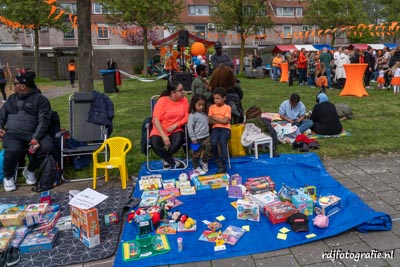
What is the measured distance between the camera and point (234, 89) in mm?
6066

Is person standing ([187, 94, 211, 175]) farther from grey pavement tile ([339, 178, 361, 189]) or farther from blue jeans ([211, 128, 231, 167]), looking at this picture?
grey pavement tile ([339, 178, 361, 189])

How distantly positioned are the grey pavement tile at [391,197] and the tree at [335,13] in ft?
98.7

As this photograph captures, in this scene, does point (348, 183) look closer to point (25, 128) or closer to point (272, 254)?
Result: point (272, 254)

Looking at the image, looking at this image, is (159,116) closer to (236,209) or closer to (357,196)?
(236,209)

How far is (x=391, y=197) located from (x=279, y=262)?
78.0 inches

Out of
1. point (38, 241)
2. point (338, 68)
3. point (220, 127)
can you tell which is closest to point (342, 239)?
point (220, 127)

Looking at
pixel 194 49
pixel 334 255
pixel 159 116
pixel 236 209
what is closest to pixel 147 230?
pixel 236 209

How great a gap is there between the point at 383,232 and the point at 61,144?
4.18 meters

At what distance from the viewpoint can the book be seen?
129 inches

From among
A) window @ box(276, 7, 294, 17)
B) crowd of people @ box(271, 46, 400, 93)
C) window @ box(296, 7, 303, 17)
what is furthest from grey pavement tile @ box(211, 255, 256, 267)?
window @ box(296, 7, 303, 17)

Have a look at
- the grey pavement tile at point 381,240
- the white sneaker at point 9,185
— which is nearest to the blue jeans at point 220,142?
the grey pavement tile at point 381,240

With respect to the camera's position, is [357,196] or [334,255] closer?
[334,255]

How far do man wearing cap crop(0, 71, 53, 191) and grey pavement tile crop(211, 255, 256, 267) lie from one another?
3.04 m

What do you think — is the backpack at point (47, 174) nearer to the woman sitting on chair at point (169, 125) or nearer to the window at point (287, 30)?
the woman sitting on chair at point (169, 125)
